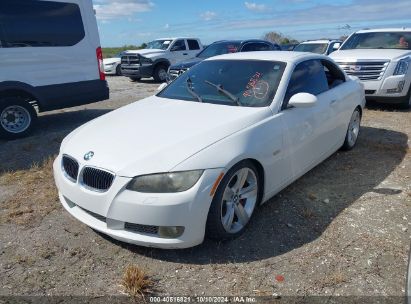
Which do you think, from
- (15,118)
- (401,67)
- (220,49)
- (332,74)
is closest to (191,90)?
(332,74)

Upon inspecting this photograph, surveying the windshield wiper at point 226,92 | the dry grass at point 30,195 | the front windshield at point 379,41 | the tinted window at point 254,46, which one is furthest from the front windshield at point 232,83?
the tinted window at point 254,46

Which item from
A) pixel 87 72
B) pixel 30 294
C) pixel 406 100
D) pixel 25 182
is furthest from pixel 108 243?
pixel 406 100

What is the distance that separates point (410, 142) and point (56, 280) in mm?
5803

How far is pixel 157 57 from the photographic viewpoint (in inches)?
638

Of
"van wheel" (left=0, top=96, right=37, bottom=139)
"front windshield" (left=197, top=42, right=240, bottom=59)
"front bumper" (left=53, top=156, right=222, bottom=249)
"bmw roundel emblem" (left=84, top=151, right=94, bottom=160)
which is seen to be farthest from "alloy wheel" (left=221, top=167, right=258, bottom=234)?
"front windshield" (left=197, top=42, right=240, bottom=59)

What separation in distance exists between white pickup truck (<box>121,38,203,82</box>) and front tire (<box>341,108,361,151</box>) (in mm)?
11470

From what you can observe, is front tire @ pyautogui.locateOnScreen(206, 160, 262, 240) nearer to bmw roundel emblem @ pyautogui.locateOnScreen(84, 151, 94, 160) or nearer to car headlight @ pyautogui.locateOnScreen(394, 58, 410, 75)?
bmw roundel emblem @ pyautogui.locateOnScreen(84, 151, 94, 160)

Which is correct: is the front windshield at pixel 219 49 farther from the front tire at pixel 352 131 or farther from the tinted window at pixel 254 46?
the front tire at pixel 352 131

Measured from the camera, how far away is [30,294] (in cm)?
280

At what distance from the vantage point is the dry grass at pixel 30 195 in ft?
12.9

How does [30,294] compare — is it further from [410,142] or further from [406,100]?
[406,100]

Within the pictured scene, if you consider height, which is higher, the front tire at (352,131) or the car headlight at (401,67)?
the car headlight at (401,67)

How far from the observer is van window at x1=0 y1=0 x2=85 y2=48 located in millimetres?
6453

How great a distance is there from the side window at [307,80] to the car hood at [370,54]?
4.71 m
